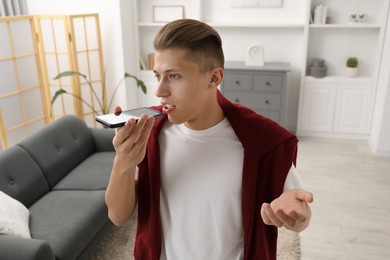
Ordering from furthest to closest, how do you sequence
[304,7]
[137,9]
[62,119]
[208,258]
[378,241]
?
[137,9] → [304,7] → [62,119] → [378,241] → [208,258]

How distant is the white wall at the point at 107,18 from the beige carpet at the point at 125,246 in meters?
2.40

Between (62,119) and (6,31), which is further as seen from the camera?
(6,31)

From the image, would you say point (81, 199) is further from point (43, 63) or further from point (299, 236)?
point (43, 63)

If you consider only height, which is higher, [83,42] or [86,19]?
[86,19]

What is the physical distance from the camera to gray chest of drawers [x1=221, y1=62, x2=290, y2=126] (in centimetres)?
430

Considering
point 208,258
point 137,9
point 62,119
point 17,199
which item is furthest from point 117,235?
point 137,9

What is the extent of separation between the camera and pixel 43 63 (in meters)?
4.05

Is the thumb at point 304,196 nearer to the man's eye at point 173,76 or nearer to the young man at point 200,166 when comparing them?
the young man at point 200,166

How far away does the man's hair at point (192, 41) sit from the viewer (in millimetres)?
993

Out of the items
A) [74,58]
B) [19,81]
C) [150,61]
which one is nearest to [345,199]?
[150,61]

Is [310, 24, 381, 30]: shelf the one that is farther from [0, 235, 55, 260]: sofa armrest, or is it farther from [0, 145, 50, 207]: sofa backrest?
[0, 235, 55, 260]: sofa armrest

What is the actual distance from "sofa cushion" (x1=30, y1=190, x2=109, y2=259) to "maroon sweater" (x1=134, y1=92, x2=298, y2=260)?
114cm

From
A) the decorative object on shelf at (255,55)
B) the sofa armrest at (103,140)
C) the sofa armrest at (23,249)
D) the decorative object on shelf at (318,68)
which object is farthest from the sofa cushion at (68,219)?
the decorative object on shelf at (318,68)

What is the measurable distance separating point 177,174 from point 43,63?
3507mm
